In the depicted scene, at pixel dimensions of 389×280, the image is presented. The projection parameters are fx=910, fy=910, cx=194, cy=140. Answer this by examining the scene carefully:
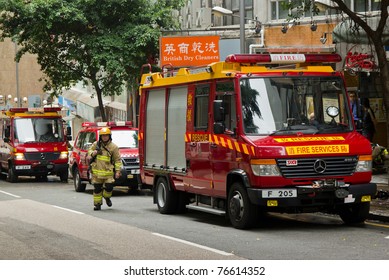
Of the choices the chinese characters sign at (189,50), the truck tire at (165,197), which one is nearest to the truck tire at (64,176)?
the chinese characters sign at (189,50)

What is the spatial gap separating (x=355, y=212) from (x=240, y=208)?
1.98 meters

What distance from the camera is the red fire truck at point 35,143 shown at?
32656 millimetres

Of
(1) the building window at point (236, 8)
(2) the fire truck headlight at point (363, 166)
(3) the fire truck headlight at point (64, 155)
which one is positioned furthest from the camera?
(3) the fire truck headlight at point (64, 155)

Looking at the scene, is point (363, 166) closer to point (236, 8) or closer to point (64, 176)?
point (236, 8)

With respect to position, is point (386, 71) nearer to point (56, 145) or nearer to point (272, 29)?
point (272, 29)

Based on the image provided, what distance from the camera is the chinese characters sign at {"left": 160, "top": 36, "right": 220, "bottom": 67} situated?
2994 centimetres

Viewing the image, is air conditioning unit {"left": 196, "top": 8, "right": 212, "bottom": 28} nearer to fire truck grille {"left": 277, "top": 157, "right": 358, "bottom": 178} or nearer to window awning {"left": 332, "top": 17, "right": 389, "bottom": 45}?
window awning {"left": 332, "top": 17, "right": 389, "bottom": 45}

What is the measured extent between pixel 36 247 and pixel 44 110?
2096 centimetres

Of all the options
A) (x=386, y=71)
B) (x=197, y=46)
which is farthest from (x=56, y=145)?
(x=386, y=71)

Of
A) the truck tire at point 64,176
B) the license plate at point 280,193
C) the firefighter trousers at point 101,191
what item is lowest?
the truck tire at point 64,176

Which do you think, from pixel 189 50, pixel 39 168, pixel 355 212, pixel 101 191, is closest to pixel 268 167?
pixel 355 212

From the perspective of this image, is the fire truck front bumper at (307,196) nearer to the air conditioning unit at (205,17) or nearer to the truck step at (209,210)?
the truck step at (209,210)

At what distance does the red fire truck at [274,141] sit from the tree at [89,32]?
15.5m

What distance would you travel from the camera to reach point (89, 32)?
3341 cm
